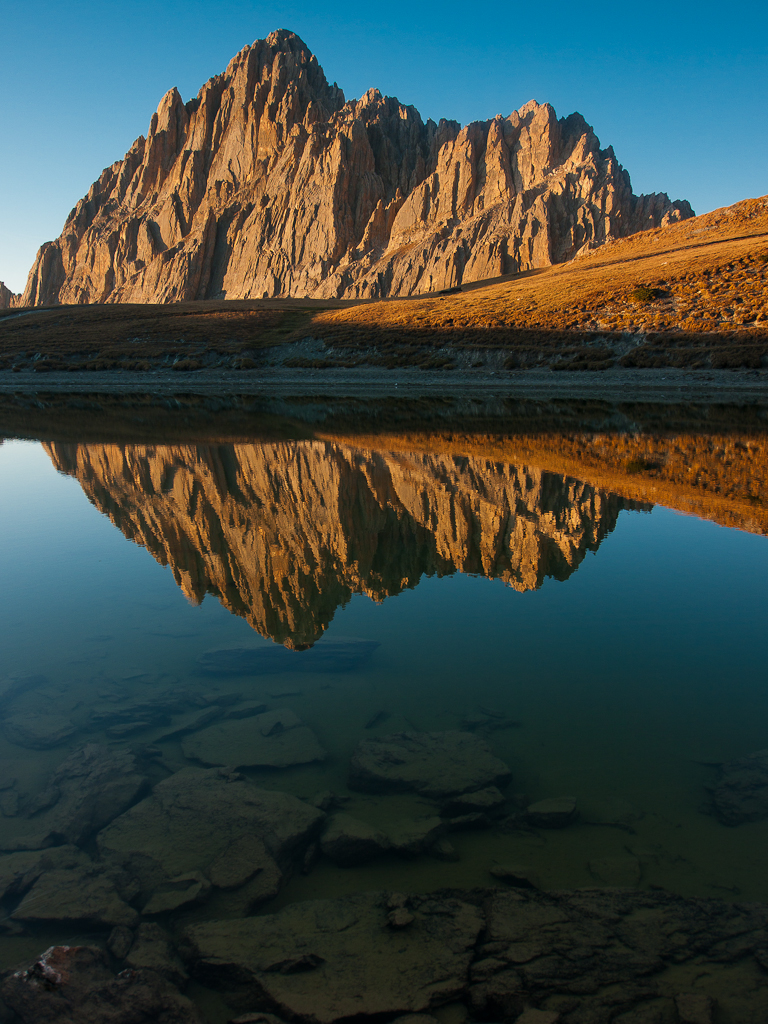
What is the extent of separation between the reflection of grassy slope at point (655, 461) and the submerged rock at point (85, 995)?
8708 millimetres

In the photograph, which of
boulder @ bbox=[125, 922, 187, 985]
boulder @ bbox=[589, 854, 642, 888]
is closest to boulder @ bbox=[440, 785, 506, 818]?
boulder @ bbox=[589, 854, 642, 888]

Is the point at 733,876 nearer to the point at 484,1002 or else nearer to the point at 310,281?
the point at 484,1002

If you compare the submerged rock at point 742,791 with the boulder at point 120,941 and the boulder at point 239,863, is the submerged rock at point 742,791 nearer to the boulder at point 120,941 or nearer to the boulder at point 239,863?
the boulder at point 239,863

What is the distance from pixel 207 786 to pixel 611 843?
239 centimetres

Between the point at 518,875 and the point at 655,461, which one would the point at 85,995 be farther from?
the point at 655,461

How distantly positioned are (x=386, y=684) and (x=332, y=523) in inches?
185

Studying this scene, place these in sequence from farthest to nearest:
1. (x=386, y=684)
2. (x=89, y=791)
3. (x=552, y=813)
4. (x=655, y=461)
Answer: (x=655, y=461) → (x=386, y=684) → (x=89, y=791) → (x=552, y=813)

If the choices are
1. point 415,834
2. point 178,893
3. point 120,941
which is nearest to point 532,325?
point 415,834

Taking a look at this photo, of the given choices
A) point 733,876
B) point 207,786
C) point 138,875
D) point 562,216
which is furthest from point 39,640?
point 562,216

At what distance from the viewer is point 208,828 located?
3758mm

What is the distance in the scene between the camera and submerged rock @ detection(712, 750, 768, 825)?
369 centimetres

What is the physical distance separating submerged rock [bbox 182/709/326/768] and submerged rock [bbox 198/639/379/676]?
76 centimetres

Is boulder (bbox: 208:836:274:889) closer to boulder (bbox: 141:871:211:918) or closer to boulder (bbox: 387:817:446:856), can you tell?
boulder (bbox: 141:871:211:918)

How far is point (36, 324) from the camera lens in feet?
217
